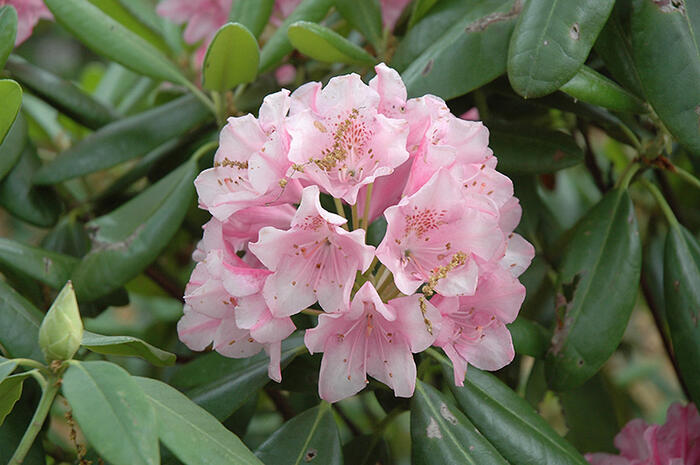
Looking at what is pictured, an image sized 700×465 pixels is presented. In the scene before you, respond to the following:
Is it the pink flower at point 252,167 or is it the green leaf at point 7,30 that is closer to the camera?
the pink flower at point 252,167

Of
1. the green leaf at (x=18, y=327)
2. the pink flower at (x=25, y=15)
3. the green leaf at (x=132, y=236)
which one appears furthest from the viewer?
the pink flower at (x=25, y=15)

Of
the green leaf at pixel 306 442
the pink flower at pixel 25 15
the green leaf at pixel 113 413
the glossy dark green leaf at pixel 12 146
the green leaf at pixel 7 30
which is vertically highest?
the green leaf at pixel 7 30

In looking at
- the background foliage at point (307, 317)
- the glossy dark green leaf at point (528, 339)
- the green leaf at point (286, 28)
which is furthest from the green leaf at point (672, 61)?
the green leaf at point (286, 28)

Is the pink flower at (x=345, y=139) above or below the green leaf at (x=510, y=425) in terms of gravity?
above

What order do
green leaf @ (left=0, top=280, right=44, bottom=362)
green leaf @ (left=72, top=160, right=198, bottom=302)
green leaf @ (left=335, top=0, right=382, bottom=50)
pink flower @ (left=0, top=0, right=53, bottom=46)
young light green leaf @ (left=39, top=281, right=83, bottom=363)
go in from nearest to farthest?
1. young light green leaf @ (left=39, top=281, right=83, bottom=363)
2. green leaf @ (left=0, top=280, right=44, bottom=362)
3. green leaf @ (left=72, top=160, right=198, bottom=302)
4. green leaf @ (left=335, top=0, right=382, bottom=50)
5. pink flower @ (left=0, top=0, right=53, bottom=46)

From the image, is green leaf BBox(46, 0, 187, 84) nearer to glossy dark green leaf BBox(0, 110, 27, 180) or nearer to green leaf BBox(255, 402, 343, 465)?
glossy dark green leaf BBox(0, 110, 27, 180)

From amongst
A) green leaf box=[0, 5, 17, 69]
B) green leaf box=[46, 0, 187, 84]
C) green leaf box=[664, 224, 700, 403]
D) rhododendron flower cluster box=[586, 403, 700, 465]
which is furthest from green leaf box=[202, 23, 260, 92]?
rhododendron flower cluster box=[586, 403, 700, 465]

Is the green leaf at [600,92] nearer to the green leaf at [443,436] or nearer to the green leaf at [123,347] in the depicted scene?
the green leaf at [443,436]

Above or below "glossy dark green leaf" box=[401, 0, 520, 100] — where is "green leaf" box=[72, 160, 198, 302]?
below
